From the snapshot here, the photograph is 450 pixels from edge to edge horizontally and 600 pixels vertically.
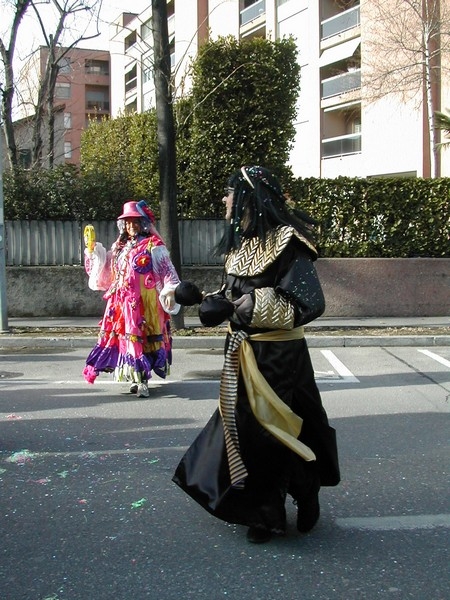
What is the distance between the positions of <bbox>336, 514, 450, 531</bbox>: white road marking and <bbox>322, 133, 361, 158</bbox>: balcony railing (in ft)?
81.7

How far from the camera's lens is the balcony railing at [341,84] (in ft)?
87.1

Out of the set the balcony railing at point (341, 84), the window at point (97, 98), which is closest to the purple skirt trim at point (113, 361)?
the balcony railing at point (341, 84)

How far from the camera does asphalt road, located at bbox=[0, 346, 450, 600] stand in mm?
3098

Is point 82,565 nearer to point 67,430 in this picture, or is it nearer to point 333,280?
point 67,430

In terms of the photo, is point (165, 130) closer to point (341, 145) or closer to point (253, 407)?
point (253, 407)

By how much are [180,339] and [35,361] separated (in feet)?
7.44

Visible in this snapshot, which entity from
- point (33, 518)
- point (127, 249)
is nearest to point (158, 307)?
point (127, 249)

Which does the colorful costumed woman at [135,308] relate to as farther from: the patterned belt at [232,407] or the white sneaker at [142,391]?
the patterned belt at [232,407]

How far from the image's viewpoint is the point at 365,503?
159 inches

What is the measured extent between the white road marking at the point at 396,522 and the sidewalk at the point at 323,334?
690 centimetres

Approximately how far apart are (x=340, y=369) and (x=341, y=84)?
21517mm

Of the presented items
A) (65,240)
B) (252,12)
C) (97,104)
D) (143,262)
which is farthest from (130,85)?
(143,262)

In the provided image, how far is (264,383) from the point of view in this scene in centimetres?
330

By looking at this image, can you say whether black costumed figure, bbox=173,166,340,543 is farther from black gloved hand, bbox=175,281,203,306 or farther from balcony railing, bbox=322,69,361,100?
balcony railing, bbox=322,69,361,100
